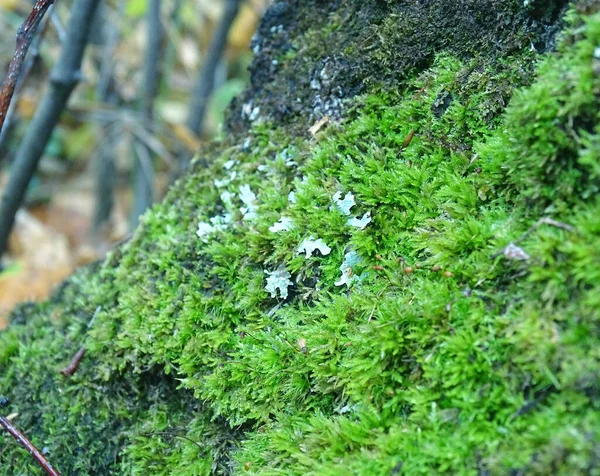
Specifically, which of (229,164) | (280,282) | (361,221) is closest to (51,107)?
(229,164)

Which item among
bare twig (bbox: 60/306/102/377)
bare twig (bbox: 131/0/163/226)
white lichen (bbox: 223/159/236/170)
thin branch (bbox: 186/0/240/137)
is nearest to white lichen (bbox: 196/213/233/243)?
white lichen (bbox: 223/159/236/170)

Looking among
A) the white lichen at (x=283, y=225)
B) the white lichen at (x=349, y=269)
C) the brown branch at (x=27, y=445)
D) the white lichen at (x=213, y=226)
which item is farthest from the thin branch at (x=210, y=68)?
the brown branch at (x=27, y=445)

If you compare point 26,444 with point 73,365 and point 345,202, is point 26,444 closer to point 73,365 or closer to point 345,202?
point 73,365

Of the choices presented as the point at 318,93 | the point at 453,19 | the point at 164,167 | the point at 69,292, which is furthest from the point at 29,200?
the point at 453,19

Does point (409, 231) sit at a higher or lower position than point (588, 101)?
lower

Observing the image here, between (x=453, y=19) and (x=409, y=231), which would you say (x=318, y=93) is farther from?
(x=409, y=231)

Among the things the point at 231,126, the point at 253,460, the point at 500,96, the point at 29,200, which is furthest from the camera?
the point at 29,200
